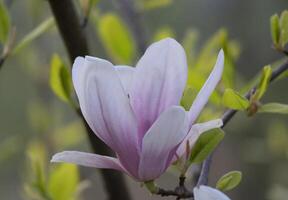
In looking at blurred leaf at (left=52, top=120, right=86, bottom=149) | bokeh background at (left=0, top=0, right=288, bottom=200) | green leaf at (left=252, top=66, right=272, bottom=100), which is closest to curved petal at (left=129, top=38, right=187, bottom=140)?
green leaf at (left=252, top=66, right=272, bottom=100)

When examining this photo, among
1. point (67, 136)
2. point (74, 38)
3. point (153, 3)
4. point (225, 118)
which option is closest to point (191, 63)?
point (153, 3)

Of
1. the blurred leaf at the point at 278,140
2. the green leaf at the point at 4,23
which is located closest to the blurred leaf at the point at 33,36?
the green leaf at the point at 4,23

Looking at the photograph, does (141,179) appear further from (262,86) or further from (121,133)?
(262,86)

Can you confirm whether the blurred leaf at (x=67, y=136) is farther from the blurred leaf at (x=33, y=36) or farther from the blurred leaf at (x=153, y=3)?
the blurred leaf at (x=33, y=36)

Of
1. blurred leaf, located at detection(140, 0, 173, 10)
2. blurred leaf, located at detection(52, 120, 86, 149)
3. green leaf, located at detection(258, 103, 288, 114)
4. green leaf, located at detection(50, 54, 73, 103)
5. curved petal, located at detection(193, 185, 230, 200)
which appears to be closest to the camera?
curved petal, located at detection(193, 185, 230, 200)

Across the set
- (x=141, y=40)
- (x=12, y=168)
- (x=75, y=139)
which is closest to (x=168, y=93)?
(x=141, y=40)

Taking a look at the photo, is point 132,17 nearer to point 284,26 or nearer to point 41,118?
point 284,26

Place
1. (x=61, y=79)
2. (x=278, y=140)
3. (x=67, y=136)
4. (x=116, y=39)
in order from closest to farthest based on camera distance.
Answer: (x=61, y=79) → (x=116, y=39) → (x=278, y=140) → (x=67, y=136)

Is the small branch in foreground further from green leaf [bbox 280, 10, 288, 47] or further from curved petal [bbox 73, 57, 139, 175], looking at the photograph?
green leaf [bbox 280, 10, 288, 47]
